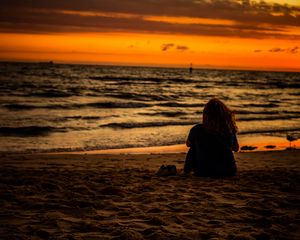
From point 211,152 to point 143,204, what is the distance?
6.48ft

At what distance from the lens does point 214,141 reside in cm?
671

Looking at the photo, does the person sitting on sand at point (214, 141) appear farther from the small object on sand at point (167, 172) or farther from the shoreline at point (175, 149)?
the shoreline at point (175, 149)

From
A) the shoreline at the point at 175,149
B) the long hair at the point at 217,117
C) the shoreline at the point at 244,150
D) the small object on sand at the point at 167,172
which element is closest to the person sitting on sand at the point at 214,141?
the long hair at the point at 217,117

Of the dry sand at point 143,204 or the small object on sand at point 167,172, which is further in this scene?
the small object on sand at point 167,172

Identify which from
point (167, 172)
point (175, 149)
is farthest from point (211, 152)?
point (175, 149)

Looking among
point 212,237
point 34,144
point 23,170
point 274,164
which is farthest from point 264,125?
point 212,237

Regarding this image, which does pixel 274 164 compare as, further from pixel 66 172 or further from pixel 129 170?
pixel 66 172

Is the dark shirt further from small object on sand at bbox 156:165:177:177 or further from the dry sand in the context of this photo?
small object on sand at bbox 156:165:177:177

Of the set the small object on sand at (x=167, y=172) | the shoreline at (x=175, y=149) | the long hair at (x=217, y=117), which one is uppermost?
the long hair at (x=217, y=117)

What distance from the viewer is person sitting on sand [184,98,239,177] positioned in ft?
21.9

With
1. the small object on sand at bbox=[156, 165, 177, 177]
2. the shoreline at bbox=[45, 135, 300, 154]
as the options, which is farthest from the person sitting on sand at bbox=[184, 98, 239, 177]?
the shoreline at bbox=[45, 135, 300, 154]

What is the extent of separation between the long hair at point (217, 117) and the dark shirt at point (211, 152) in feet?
0.29

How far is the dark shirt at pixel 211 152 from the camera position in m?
6.73

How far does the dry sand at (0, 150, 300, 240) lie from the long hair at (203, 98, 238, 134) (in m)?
0.89
